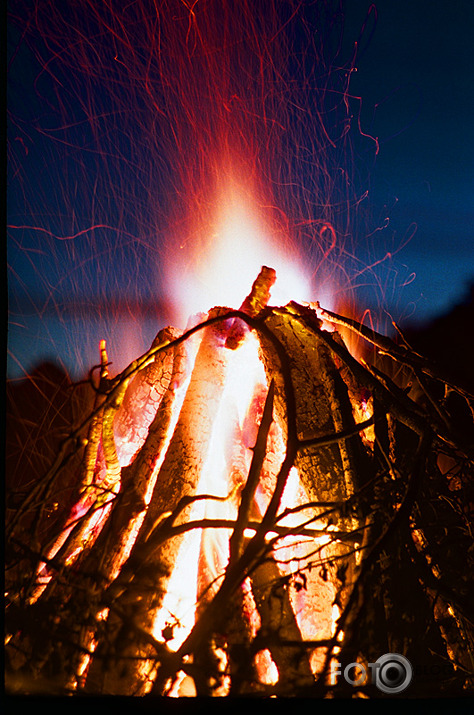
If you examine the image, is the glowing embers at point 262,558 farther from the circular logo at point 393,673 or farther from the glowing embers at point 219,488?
the circular logo at point 393,673

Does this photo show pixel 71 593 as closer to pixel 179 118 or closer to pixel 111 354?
pixel 111 354

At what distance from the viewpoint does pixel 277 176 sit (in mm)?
1618

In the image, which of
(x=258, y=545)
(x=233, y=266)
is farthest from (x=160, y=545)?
(x=233, y=266)

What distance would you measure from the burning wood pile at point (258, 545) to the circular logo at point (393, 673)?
0.02 metres

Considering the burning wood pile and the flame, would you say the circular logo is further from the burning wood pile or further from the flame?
the flame

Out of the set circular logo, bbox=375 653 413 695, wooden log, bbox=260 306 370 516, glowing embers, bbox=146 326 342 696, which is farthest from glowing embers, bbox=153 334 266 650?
circular logo, bbox=375 653 413 695

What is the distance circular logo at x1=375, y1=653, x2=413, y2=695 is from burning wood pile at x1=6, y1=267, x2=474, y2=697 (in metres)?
0.02

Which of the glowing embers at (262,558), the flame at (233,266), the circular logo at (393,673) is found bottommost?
the circular logo at (393,673)

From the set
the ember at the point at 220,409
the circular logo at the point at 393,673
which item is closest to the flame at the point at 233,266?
the ember at the point at 220,409

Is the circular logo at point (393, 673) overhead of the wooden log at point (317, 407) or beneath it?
beneath

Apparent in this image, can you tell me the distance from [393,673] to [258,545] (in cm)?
46

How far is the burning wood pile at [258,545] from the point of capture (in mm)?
1061

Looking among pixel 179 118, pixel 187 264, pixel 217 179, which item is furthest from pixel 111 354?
pixel 179 118

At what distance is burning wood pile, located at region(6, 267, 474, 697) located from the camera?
41.8 inches
